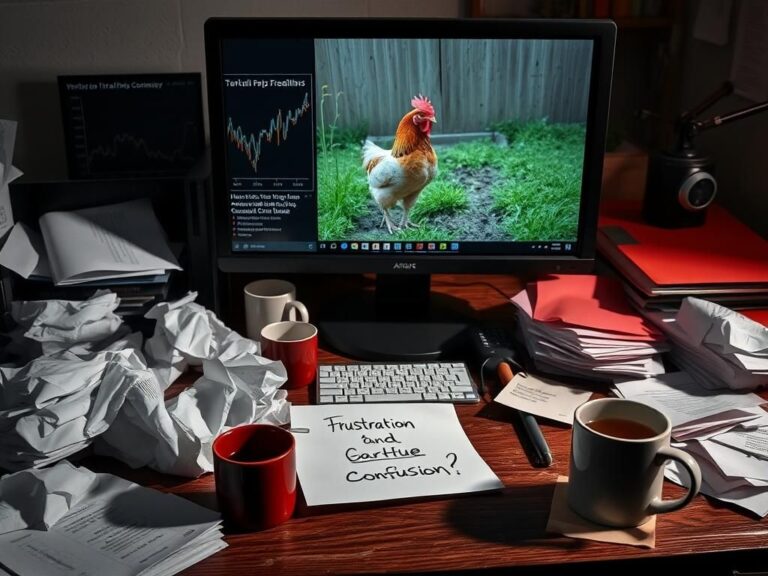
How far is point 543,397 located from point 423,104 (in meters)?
0.45

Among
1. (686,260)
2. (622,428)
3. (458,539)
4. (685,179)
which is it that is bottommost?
(458,539)

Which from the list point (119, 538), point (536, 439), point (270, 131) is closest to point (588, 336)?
point (536, 439)

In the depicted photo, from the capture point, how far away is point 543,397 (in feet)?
3.78

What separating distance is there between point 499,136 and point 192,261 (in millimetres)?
504

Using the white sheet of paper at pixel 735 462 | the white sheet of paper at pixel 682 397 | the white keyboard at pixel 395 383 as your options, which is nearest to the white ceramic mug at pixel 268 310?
the white keyboard at pixel 395 383

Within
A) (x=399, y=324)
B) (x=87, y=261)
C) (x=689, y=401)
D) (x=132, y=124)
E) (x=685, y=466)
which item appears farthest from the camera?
(x=132, y=124)

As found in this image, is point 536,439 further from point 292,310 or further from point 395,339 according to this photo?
point 292,310

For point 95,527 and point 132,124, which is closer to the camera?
point 95,527

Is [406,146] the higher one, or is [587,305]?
[406,146]

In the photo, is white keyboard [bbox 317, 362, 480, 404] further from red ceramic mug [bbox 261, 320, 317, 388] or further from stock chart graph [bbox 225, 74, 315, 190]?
stock chart graph [bbox 225, 74, 315, 190]

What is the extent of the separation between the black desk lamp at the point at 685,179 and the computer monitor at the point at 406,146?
0.83 feet

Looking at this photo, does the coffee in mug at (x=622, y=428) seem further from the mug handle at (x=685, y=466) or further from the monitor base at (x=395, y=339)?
the monitor base at (x=395, y=339)

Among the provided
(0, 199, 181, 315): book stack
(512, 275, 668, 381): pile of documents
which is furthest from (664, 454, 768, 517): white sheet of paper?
A: (0, 199, 181, 315): book stack

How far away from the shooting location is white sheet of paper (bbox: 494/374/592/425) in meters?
1.12
